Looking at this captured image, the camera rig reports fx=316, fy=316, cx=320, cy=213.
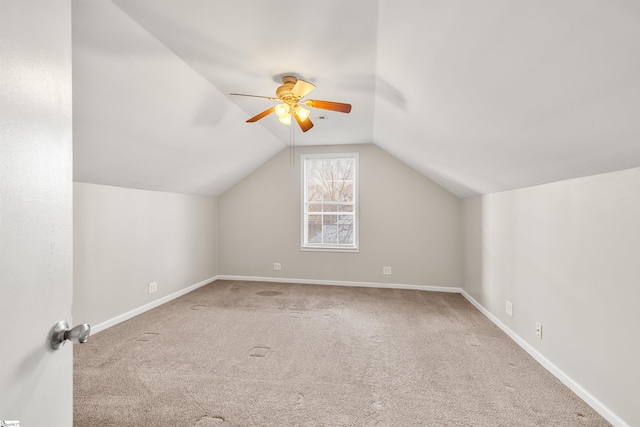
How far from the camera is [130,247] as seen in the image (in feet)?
12.0

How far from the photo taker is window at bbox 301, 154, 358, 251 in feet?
17.2

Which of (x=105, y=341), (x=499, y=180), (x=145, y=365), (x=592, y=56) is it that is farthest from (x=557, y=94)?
(x=105, y=341)

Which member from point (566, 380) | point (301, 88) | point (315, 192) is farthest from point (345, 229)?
point (566, 380)

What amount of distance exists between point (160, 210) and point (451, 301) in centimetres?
410

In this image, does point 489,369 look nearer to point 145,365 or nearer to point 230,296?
point 145,365

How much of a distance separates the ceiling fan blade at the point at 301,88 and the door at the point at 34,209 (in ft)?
5.17

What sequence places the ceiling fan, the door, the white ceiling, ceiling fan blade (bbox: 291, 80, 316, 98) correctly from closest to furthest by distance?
the door < the white ceiling < ceiling fan blade (bbox: 291, 80, 316, 98) < the ceiling fan

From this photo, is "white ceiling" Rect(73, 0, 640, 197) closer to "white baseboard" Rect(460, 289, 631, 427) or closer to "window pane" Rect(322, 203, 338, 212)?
"white baseboard" Rect(460, 289, 631, 427)

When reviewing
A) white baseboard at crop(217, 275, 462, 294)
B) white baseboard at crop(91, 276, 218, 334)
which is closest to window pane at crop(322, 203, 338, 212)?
white baseboard at crop(217, 275, 462, 294)

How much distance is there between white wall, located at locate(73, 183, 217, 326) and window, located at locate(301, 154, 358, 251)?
5.73ft

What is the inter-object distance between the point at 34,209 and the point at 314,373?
2158 millimetres

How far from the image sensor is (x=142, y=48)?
2041 mm

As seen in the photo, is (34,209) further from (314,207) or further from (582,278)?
(314,207)

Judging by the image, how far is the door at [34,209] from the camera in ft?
2.21
